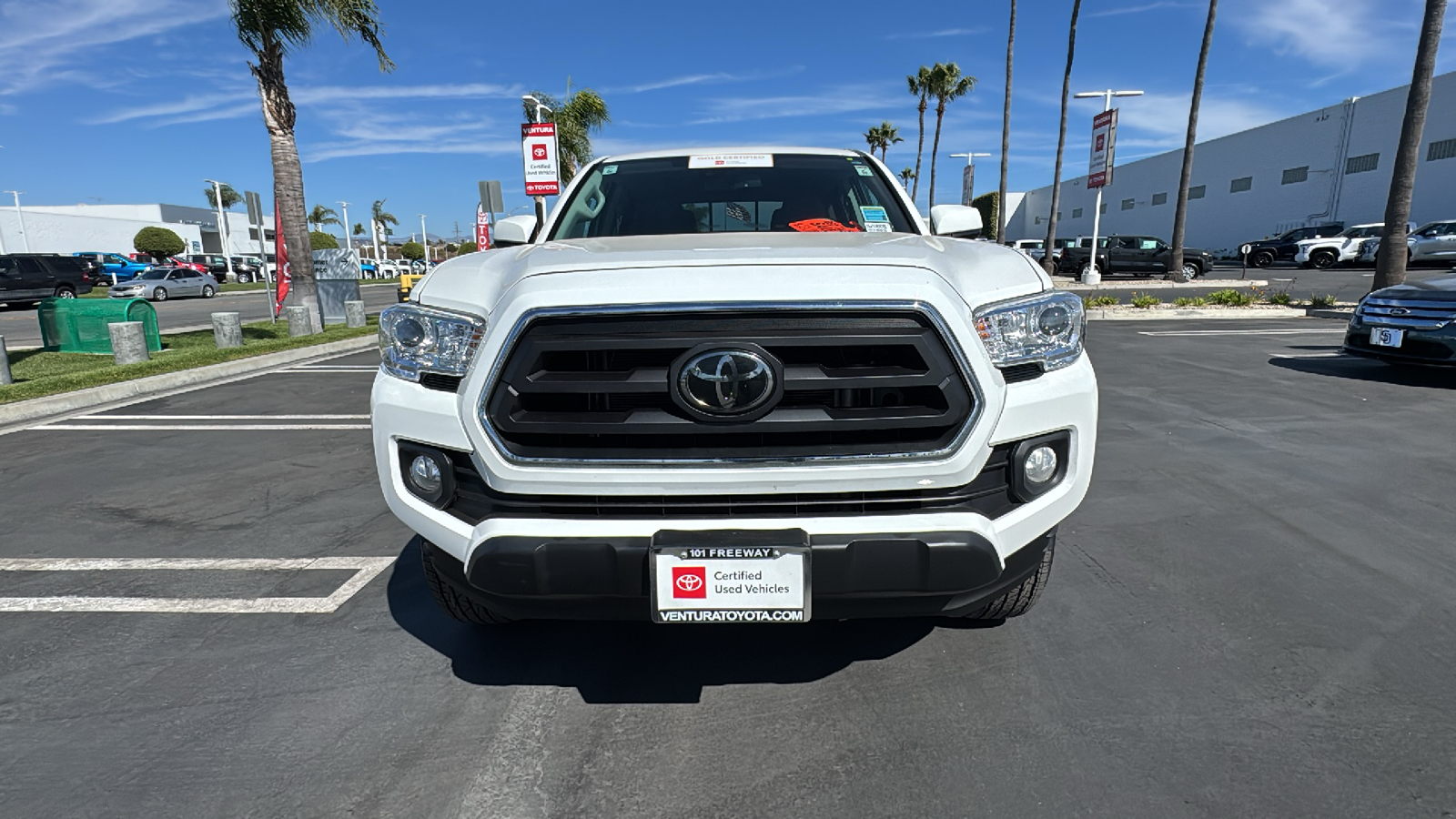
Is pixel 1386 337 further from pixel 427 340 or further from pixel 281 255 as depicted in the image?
pixel 281 255

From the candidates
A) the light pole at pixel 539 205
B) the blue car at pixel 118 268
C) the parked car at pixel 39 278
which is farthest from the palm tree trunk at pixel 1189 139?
the blue car at pixel 118 268

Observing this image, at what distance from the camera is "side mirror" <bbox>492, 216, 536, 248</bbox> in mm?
3385

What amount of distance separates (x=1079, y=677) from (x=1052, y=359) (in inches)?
41.2

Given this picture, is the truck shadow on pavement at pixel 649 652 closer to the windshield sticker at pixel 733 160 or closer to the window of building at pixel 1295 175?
the windshield sticker at pixel 733 160

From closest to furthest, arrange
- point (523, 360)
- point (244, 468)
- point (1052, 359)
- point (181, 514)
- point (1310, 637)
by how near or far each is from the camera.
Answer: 1. point (523, 360)
2. point (1052, 359)
3. point (1310, 637)
4. point (181, 514)
5. point (244, 468)

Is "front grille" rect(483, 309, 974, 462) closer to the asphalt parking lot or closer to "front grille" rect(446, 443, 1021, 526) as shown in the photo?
"front grille" rect(446, 443, 1021, 526)

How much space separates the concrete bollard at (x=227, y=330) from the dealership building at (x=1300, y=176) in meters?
35.7

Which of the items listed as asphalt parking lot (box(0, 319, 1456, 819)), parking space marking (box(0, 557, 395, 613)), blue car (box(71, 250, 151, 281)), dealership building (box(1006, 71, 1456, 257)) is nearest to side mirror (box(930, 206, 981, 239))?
asphalt parking lot (box(0, 319, 1456, 819))

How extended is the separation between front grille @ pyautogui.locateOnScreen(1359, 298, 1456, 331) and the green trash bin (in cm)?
1417

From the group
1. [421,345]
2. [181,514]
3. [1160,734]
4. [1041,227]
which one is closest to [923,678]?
[1160,734]

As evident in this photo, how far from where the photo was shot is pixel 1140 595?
115 inches

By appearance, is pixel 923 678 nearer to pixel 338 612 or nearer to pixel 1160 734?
pixel 1160 734

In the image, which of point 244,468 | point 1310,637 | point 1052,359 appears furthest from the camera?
point 244,468

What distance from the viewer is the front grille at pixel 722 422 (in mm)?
1884
